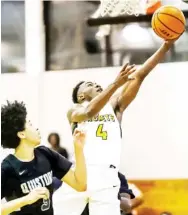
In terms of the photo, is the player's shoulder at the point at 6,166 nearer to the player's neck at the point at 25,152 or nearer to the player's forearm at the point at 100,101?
the player's neck at the point at 25,152

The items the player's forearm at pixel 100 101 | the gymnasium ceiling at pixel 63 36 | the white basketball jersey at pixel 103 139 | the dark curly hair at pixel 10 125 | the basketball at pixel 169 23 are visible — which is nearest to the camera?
the dark curly hair at pixel 10 125

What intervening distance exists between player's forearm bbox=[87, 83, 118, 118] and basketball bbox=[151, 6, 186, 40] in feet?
1.56

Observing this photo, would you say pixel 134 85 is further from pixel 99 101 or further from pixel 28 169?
pixel 28 169

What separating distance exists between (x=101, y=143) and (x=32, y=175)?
622 mm

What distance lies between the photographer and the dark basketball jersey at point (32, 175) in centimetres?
261

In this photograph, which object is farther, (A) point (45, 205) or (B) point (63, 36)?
(B) point (63, 36)

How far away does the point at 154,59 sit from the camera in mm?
3150

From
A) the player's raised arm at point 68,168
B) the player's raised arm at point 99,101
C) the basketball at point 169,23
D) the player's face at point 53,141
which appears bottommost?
the player's face at point 53,141

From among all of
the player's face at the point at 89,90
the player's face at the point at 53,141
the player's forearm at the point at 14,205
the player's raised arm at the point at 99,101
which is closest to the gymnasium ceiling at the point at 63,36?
the player's face at the point at 53,141

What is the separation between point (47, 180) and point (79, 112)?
0.62m

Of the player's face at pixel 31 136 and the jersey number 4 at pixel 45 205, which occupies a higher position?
the player's face at pixel 31 136

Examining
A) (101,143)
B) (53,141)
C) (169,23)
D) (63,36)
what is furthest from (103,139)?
(63,36)

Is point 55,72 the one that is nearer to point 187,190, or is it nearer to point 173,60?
point 173,60

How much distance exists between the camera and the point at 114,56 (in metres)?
4.36
